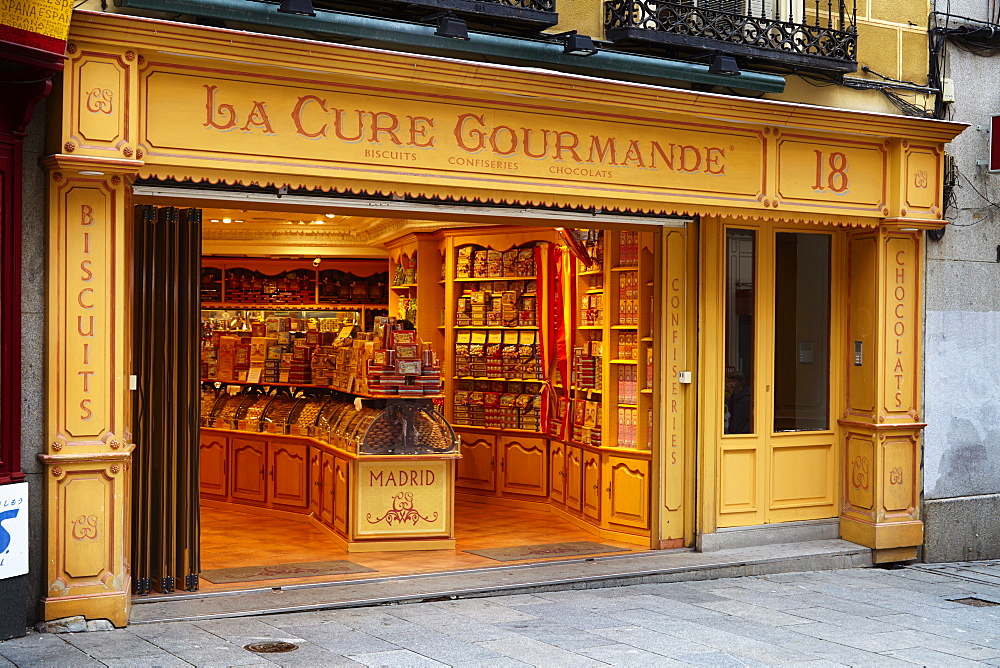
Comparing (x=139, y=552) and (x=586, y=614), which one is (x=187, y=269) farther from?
(x=586, y=614)

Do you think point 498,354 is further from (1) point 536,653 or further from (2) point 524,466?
(1) point 536,653

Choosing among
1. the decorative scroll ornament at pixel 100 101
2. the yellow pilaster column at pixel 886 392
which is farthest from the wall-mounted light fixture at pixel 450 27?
the yellow pilaster column at pixel 886 392

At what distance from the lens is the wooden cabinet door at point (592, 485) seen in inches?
400

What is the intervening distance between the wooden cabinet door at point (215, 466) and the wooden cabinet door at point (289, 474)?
681 millimetres

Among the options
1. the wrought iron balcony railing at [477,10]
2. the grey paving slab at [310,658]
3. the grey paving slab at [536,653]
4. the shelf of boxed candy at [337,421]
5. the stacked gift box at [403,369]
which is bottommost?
the grey paving slab at [536,653]

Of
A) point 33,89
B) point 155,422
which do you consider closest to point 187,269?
point 155,422

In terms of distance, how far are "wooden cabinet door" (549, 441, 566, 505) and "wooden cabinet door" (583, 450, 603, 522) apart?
600 mm

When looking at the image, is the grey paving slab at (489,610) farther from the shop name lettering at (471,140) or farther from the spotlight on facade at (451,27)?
the spotlight on facade at (451,27)

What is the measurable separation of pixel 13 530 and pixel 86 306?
1319mm

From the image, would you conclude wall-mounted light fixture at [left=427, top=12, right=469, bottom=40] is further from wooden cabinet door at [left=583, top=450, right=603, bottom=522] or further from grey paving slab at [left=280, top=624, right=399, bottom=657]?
wooden cabinet door at [left=583, top=450, right=603, bottom=522]

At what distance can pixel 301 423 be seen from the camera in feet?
35.8

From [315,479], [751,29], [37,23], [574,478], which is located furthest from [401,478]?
[37,23]

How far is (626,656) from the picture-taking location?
21.1 ft

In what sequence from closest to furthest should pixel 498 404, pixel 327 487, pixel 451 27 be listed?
pixel 451 27 < pixel 327 487 < pixel 498 404
